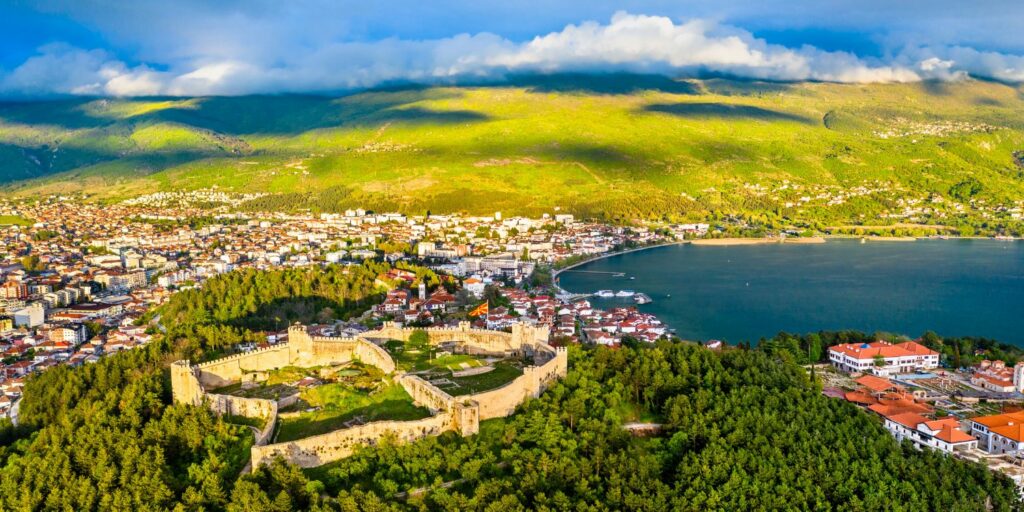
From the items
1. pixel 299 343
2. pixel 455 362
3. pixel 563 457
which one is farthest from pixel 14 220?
pixel 563 457

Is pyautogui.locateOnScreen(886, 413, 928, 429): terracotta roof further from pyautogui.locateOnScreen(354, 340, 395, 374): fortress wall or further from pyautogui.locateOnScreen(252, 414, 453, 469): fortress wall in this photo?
pyautogui.locateOnScreen(354, 340, 395, 374): fortress wall

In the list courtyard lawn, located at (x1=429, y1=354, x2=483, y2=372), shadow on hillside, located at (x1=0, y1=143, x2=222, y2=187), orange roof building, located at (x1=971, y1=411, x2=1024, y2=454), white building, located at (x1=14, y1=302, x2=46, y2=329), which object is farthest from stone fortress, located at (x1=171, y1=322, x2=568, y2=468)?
shadow on hillside, located at (x1=0, y1=143, x2=222, y2=187)

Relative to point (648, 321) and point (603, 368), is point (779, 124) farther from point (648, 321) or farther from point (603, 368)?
point (603, 368)

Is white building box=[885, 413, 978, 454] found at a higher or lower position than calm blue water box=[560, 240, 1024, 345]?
higher

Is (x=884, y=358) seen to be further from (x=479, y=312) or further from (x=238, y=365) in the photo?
(x=238, y=365)

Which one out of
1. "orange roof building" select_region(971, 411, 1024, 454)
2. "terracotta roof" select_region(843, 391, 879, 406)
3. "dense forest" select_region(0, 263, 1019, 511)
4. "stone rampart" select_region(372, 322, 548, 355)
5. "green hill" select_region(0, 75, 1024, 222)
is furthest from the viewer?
"green hill" select_region(0, 75, 1024, 222)

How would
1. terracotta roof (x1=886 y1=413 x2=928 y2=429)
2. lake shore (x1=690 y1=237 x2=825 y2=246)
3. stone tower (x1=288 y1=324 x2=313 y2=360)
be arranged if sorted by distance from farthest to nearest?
lake shore (x1=690 y1=237 x2=825 y2=246)
terracotta roof (x1=886 y1=413 x2=928 y2=429)
stone tower (x1=288 y1=324 x2=313 y2=360)

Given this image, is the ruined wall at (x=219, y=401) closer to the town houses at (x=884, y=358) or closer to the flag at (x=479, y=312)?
the flag at (x=479, y=312)

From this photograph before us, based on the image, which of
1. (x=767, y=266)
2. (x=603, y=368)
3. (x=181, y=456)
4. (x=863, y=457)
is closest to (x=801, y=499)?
(x=863, y=457)
